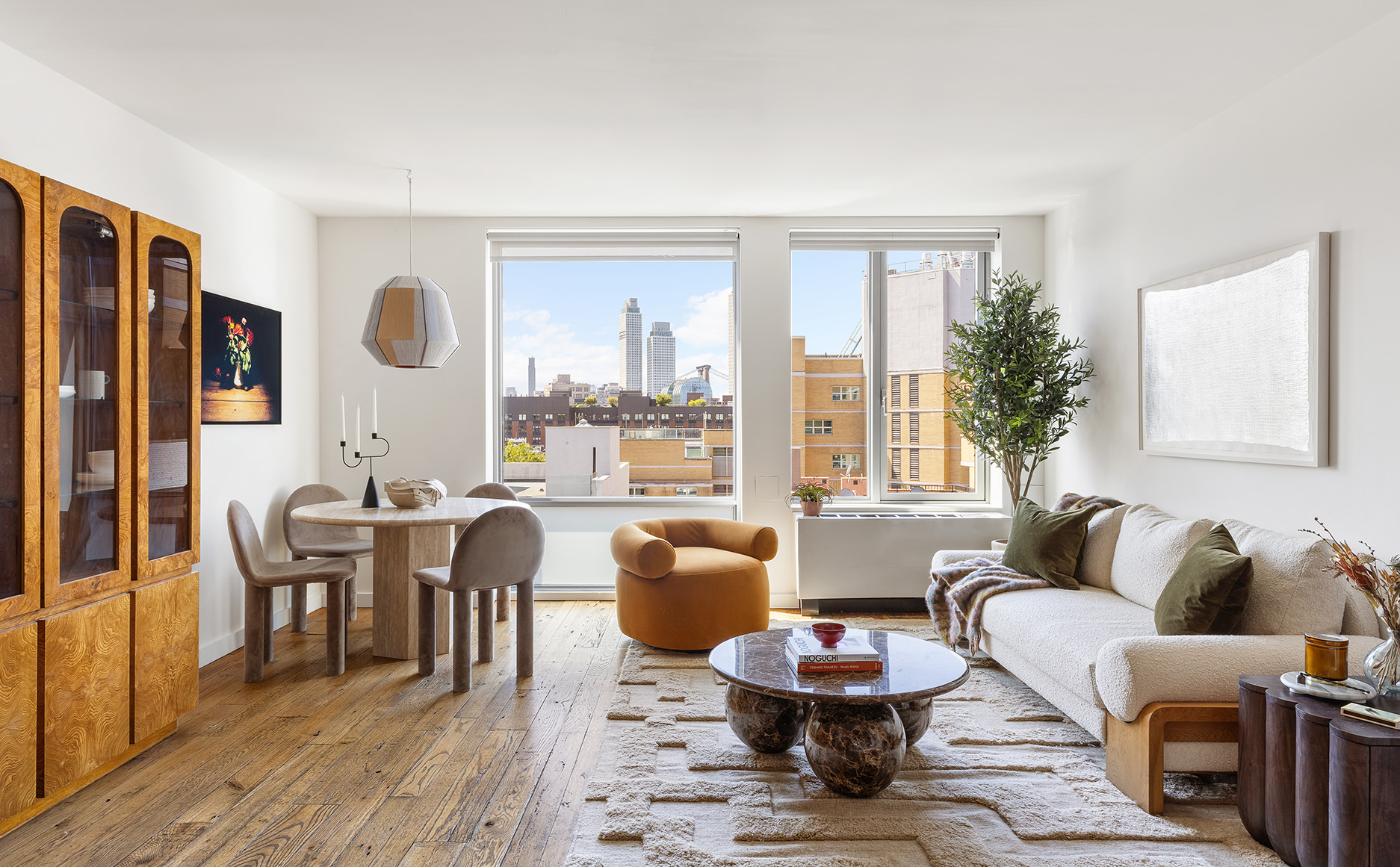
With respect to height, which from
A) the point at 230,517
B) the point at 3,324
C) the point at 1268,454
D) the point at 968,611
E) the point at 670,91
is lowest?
the point at 968,611

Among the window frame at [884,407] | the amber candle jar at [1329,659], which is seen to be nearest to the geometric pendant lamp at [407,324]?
the window frame at [884,407]

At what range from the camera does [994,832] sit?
236 centimetres

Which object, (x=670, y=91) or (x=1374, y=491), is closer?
(x=1374, y=491)

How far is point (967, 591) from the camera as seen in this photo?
153 inches

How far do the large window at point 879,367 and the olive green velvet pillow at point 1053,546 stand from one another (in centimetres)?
165

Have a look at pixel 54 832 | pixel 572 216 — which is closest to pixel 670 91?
pixel 572 216

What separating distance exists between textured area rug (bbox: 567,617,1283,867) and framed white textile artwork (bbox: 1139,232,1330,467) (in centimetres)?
138

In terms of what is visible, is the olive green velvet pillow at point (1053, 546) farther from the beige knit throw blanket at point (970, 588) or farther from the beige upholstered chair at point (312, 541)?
the beige upholstered chair at point (312, 541)

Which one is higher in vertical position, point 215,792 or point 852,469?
point 852,469

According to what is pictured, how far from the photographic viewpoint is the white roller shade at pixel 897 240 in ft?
18.1

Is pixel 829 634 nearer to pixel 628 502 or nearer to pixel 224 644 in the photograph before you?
pixel 628 502

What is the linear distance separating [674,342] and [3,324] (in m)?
3.76

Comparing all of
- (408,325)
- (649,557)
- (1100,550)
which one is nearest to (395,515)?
(408,325)

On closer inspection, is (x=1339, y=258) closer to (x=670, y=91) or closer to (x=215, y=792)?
(x=670, y=91)
